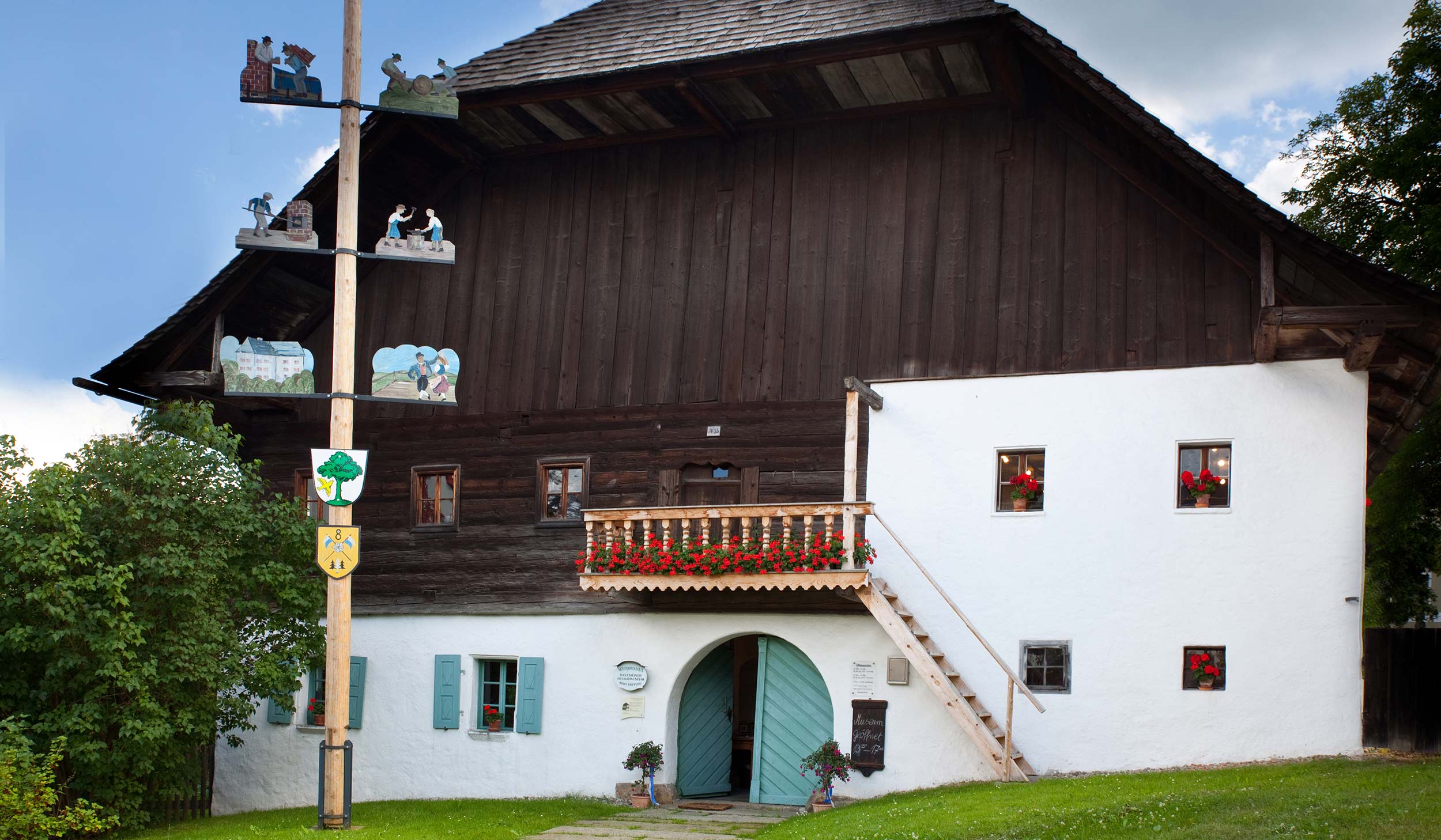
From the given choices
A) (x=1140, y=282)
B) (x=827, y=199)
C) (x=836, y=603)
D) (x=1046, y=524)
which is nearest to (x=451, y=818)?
(x=836, y=603)

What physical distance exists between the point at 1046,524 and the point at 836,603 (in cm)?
280

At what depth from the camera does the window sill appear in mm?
19984

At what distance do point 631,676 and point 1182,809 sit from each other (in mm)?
8322

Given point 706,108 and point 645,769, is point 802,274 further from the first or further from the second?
point 645,769

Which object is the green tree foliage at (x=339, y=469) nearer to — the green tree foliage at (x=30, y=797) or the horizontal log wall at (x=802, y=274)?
the green tree foliage at (x=30, y=797)

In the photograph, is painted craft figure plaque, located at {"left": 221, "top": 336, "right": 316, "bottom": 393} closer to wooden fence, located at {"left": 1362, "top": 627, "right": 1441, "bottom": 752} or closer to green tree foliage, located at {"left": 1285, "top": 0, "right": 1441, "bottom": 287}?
wooden fence, located at {"left": 1362, "top": 627, "right": 1441, "bottom": 752}

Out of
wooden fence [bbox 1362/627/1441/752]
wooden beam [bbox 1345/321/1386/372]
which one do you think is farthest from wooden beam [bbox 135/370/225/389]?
wooden fence [bbox 1362/627/1441/752]

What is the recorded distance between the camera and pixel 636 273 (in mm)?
20516

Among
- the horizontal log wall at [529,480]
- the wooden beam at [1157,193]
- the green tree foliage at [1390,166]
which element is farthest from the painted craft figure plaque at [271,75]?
the green tree foliage at [1390,166]

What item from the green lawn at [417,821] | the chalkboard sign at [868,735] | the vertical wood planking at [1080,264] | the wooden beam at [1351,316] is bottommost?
the green lawn at [417,821]

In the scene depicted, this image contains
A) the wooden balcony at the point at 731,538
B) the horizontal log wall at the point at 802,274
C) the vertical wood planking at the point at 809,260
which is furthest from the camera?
the vertical wood planking at the point at 809,260

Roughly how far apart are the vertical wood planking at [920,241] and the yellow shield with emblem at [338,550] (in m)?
Answer: 7.27

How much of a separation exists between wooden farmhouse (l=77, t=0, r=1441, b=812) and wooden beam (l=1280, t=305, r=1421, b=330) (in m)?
0.08

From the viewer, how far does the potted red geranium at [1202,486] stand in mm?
16891
